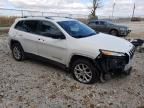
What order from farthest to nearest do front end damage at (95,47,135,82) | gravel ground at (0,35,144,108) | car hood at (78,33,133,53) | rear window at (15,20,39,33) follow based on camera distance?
rear window at (15,20,39,33), car hood at (78,33,133,53), front end damage at (95,47,135,82), gravel ground at (0,35,144,108)

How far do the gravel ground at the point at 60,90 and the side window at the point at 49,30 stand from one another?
119 cm

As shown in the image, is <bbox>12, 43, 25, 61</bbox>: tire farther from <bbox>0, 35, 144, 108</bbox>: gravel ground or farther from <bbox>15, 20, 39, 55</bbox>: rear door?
<bbox>0, 35, 144, 108</bbox>: gravel ground

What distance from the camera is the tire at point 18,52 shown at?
798 cm

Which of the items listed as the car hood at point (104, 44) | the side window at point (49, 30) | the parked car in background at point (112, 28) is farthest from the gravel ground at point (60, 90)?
the parked car in background at point (112, 28)

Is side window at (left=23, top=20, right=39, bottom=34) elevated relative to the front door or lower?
elevated

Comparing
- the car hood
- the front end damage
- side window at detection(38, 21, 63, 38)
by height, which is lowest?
the front end damage

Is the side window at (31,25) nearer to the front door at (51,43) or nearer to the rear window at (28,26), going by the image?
the rear window at (28,26)

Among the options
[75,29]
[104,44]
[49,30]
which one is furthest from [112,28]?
[104,44]

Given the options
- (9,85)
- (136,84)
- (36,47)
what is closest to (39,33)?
(36,47)

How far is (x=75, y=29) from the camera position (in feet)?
22.3

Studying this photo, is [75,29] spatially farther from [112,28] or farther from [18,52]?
[112,28]

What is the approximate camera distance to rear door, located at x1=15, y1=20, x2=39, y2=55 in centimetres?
726

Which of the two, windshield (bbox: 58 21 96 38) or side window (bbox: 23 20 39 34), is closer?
windshield (bbox: 58 21 96 38)

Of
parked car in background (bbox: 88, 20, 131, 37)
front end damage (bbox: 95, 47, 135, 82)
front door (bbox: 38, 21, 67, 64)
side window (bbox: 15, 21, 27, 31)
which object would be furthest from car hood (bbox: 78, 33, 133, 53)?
parked car in background (bbox: 88, 20, 131, 37)
